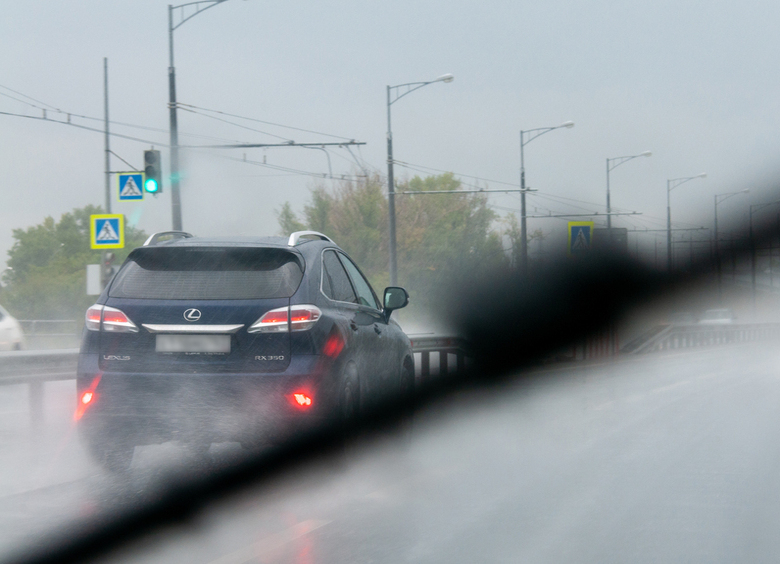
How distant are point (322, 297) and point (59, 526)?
2133 millimetres

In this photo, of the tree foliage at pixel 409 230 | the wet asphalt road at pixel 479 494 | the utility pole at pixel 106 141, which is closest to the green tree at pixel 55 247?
the tree foliage at pixel 409 230

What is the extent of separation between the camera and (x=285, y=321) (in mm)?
6312

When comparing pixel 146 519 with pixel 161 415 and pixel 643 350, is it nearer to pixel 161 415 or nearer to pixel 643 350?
pixel 161 415

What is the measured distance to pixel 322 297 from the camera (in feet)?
21.9

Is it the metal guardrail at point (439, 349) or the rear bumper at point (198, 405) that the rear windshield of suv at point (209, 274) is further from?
the metal guardrail at point (439, 349)

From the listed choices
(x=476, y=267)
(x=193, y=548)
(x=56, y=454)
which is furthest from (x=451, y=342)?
(x=476, y=267)

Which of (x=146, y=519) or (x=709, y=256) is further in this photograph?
(x=709, y=256)

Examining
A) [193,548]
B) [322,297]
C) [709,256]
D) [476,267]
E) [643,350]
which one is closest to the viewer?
[193,548]

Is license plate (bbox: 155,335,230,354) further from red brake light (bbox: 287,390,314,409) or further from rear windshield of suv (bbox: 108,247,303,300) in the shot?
red brake light (bbox: 287,390,314,409)

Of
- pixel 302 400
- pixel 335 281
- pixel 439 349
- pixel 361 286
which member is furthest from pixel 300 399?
pixel 439 349

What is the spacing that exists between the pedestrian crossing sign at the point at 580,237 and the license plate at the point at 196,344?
19.7m

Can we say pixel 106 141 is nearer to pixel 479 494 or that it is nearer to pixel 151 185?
pixel 151 185

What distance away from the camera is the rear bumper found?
6.17 metres

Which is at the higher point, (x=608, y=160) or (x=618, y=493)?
(x=608, y=160)
